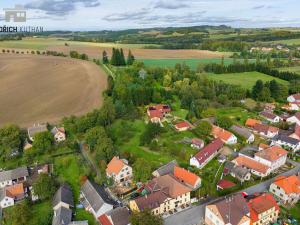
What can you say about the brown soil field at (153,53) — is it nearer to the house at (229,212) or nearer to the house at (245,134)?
the house at (245,134)

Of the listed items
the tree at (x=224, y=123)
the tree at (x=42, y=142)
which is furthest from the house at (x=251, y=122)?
the tree at (x=42, y=142)

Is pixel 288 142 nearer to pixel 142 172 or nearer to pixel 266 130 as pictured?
pixel 266 130

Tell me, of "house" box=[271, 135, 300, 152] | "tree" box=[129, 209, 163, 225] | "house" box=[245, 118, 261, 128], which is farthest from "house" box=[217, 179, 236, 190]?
"house" box=[245, 118, 261, 128]

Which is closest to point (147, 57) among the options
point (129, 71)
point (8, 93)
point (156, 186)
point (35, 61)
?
point (129, 71)

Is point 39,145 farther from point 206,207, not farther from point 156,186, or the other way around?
point 206,207

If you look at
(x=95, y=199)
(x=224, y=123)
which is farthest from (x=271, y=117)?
(x=95, y=199)
